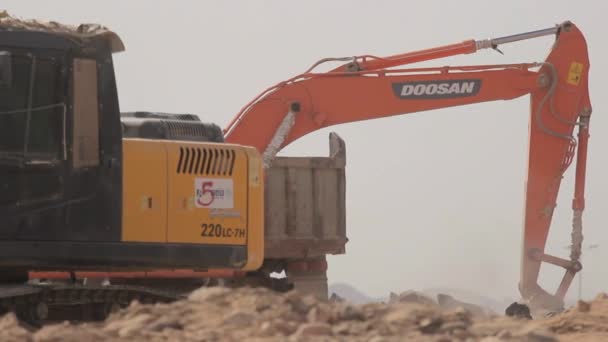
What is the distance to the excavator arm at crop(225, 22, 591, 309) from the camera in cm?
1881

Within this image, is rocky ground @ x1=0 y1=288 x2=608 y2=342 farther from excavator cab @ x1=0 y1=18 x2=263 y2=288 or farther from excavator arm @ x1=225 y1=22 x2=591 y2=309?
excavator arm @ x1=225 y1=22 x2=591 y2=309

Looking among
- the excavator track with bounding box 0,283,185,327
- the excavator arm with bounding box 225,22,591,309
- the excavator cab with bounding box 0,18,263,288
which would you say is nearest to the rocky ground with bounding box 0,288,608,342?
the excavator track with bounding box 0,283,185,327

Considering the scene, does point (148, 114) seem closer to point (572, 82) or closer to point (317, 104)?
point (317, 104)

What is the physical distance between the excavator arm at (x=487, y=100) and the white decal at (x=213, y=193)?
6089mm

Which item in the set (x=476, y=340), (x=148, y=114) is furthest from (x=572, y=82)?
(x=476, y=340)

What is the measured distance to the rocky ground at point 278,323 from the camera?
9.10 metres

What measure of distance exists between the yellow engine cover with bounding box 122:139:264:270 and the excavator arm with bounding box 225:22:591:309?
5.94 metres

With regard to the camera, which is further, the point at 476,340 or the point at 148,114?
the point at 148,114

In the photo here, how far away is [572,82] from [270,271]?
5.21 meters

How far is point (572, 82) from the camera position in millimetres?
19750

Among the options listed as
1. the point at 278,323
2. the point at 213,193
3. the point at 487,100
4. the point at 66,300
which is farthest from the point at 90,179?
the point at 487,100

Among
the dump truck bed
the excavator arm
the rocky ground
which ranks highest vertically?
the excavator arm

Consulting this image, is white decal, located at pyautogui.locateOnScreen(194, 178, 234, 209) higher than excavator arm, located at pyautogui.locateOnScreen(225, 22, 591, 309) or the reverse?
the reverse

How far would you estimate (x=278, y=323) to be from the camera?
9266 millimetres
